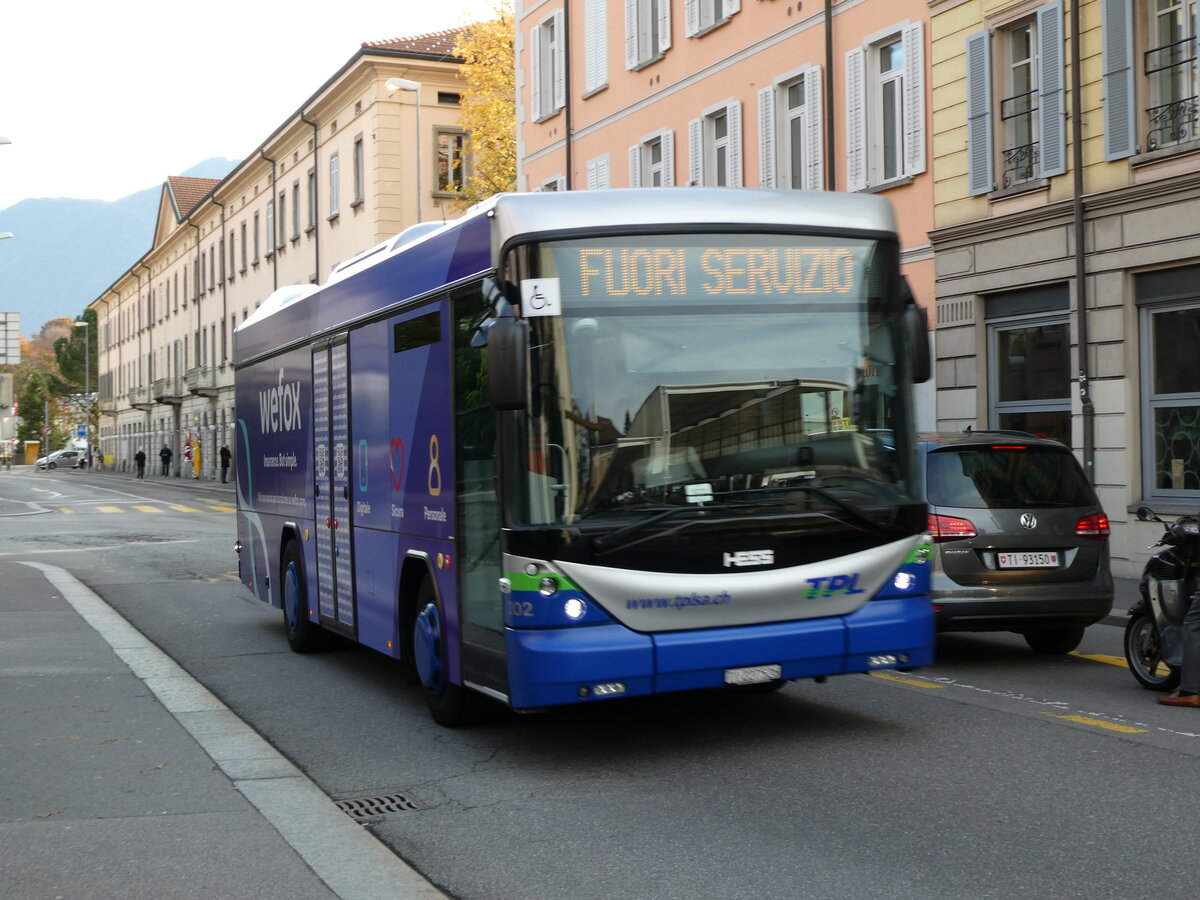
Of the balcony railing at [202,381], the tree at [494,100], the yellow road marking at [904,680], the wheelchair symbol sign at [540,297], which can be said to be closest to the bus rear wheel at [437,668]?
the wheelchair symbol sign at [540,297]

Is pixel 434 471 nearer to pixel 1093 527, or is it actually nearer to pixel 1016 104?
pixel 1093 527

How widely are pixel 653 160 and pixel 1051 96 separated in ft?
39.9

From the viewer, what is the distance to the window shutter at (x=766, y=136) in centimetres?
2492

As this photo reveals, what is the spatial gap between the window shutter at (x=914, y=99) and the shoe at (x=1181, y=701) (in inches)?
534

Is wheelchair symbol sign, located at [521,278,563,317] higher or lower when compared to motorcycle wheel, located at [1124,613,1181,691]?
higher

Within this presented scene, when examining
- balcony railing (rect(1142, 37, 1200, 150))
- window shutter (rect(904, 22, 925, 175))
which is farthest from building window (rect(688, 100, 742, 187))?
balcony railing (rect(1142, 37, 1200, 150))

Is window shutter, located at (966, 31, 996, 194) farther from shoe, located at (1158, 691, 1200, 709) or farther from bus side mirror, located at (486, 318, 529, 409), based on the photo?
bus side mirror, located at (486, 318, 529, 409)

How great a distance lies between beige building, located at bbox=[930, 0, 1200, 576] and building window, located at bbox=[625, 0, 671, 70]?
908cm

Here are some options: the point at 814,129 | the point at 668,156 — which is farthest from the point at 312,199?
the point at 814,129

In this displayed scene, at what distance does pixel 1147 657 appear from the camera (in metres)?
9.02

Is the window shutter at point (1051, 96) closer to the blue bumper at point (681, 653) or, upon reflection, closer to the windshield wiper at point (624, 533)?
the blue bumper at point (681, 653)

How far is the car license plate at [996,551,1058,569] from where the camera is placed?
10.1 metres

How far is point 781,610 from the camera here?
23.7ft

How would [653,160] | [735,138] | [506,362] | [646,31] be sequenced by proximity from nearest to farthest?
1. [506,362]
2. [735,138]
3. [646,31]
4. [653,160]
